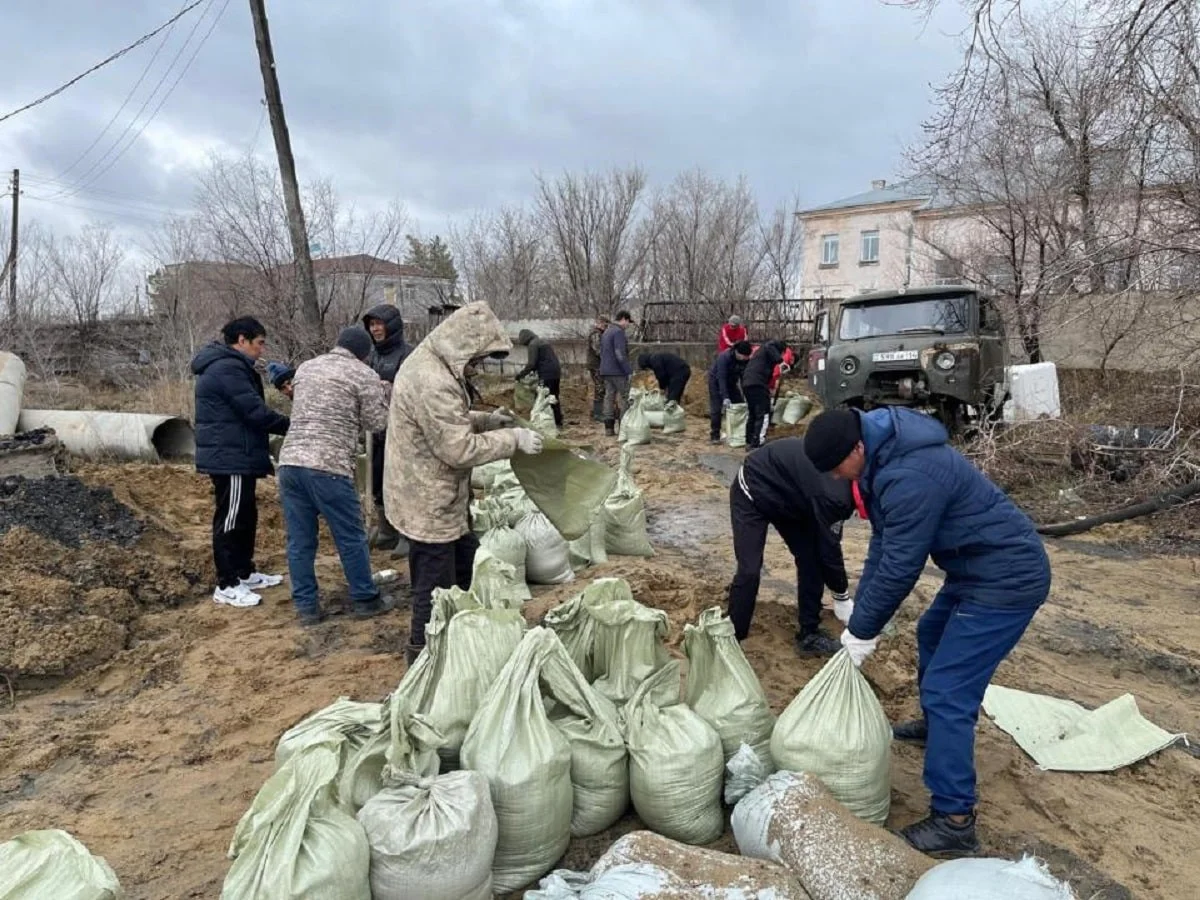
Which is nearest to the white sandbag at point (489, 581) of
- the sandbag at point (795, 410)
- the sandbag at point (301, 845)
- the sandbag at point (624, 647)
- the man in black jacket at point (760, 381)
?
the sandbag at point (624, 647)

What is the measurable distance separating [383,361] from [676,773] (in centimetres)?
392

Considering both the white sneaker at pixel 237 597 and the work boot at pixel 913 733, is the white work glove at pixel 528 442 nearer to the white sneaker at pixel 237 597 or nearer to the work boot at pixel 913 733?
the work boot at pixel 913 733

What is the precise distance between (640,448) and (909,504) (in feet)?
26.4

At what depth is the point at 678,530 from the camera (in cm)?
636

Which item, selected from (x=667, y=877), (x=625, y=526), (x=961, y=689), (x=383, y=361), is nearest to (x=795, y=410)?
(x=625, y=526)

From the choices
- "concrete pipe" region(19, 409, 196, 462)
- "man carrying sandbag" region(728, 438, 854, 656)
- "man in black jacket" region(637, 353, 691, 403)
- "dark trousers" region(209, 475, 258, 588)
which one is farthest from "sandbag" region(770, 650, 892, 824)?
"man in black jacket" region(637, 353, 691, 403)

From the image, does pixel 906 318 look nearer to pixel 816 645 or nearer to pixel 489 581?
pixel 816 645

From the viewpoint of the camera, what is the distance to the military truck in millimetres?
7961

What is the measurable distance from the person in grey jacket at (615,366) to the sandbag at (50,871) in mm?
9471

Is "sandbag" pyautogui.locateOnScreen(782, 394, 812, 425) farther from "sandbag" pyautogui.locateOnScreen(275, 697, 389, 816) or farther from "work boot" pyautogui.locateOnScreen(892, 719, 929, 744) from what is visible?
"sandbag" pyautogui.locateOnScreen(275, 697, 389, 816)

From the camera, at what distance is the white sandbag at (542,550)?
4.62 metres

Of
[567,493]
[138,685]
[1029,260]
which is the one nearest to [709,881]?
[567,493]

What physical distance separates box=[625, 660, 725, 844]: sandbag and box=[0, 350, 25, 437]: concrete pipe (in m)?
8.21

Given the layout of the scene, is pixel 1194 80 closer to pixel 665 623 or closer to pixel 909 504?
pixel 909 504
